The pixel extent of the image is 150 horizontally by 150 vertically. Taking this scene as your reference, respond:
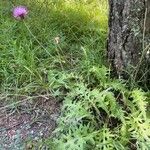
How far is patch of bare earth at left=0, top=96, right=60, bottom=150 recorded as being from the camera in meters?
2.86

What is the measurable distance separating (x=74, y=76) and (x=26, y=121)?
430 millimetres

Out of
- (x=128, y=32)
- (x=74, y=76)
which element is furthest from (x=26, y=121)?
(x=128, y=32)

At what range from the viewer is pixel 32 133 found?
2.89 m

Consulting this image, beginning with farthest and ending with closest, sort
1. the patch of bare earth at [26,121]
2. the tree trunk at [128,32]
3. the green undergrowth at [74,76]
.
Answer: the patch of bare earth at [26,121]
the tree trunk at [128,32]
the green undergrowth at [74,76]

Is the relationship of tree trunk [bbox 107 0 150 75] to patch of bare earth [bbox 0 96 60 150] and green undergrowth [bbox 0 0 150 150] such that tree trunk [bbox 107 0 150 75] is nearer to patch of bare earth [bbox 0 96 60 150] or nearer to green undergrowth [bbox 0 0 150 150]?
green undergrowth [bbox 0 0 150 150]

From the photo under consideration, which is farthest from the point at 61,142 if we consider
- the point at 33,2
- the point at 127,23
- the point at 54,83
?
the point at 33,2

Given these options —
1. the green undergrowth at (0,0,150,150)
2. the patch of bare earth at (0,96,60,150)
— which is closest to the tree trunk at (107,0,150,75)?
the green undergrowth at (0,0,150,150)

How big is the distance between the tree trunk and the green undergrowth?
0.46 ft

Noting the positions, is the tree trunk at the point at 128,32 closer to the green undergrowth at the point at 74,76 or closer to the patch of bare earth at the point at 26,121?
the green undergrowth at the point at 74,76

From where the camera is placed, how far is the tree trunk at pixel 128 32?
2.74 meters

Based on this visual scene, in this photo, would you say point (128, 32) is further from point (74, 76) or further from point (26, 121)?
point (26, 121)

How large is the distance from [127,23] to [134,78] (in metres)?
0.34

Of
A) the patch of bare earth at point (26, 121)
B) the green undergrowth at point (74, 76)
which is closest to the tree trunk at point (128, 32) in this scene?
the green undergrowth at point (74, 76)

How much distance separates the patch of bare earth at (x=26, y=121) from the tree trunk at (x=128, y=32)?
0.52m
